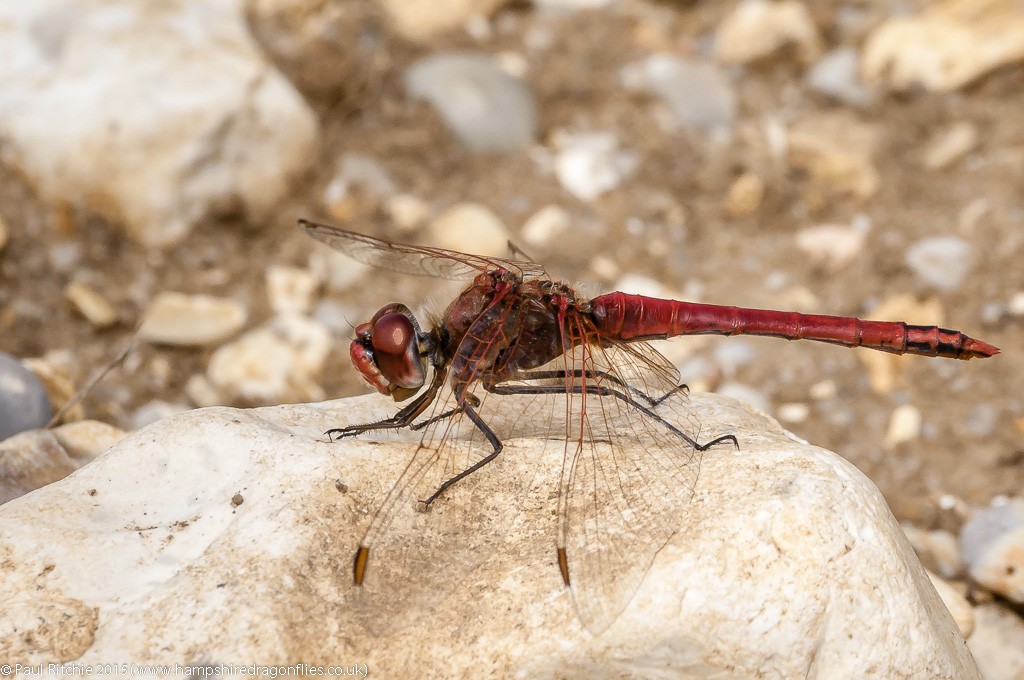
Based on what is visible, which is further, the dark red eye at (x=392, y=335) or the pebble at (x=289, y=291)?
the pebble at (x=289, y=291)

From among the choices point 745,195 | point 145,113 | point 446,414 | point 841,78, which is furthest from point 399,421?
point 841,78

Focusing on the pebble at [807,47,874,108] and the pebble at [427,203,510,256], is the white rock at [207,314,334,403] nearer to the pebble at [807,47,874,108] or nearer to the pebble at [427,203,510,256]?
the pebble at [427,203,510,256]

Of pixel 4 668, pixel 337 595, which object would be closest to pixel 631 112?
pixel 337 595

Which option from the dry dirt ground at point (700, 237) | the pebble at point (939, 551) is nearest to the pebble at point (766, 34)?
the dry dirt ground at point (700, 237)

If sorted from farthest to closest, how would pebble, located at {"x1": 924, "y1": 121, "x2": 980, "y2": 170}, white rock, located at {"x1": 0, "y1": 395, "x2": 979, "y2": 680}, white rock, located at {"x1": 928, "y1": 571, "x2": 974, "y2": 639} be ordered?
1. pebble, located at {"x1": 924, "y1": 121, "x2": 980, "y2": 170}
2. white rock, located at {"x1": 928, "y1": 571, "x2": 974, "y2": 639}
3. white rock, located at {"x1": 0, "y1": 395, "x2": 979, "y2": 680}

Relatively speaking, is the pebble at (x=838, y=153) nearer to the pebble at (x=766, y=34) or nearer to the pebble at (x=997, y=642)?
the pebble at (x=766, y=34)

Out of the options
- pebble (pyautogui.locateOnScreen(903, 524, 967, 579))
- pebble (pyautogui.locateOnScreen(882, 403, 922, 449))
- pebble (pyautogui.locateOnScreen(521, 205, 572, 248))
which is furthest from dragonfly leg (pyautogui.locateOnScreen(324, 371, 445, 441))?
pebble (pyautogui.locateOnScreen(882, 403, 922, 449))

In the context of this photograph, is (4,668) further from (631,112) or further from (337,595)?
(631,112)
